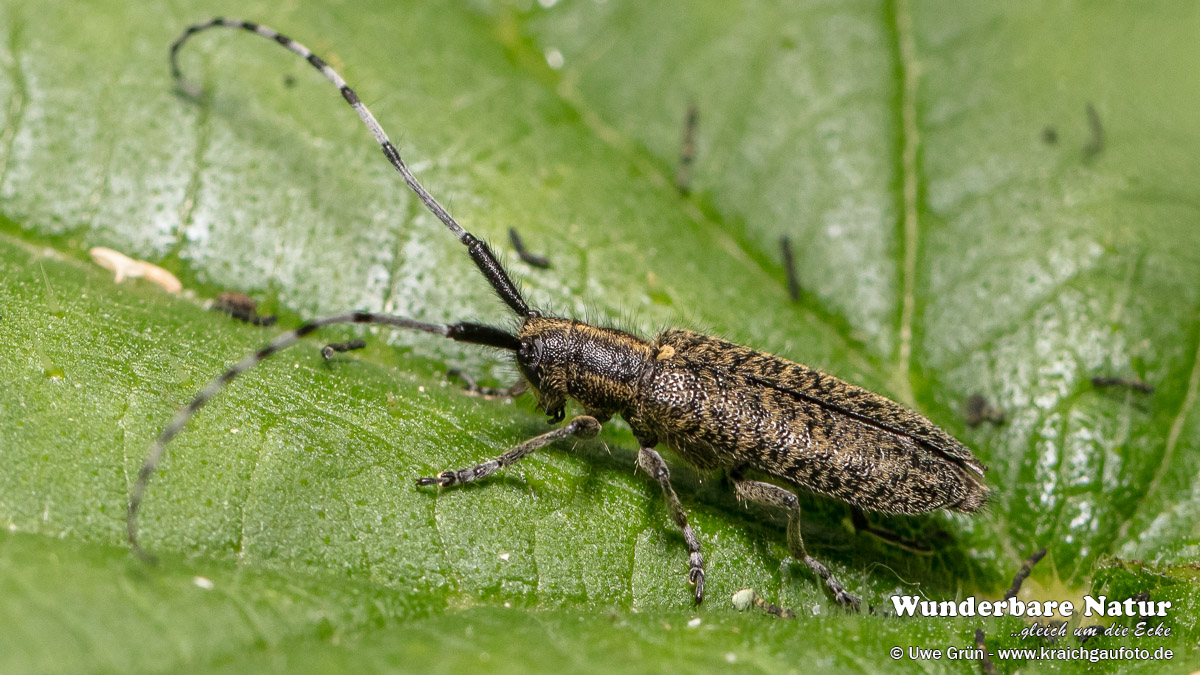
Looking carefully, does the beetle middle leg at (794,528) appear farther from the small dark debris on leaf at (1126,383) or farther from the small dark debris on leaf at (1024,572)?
the small dark debris on leaf at (1126,383)

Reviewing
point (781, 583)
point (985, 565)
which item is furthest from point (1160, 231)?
point (781, 583)

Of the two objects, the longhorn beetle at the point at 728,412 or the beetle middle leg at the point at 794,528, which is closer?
the beetle middle leg at the point at 794,528

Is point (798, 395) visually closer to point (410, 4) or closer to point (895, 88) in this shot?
point (895, 88)

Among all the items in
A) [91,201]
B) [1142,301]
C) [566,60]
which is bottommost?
[91,201]

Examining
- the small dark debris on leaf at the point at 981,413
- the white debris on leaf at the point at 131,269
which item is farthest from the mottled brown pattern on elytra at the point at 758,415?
the white debris on leaf at the point at 131,269

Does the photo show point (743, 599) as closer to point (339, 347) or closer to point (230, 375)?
point (339, 347)

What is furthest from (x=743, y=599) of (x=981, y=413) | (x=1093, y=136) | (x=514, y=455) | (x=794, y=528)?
(x=1093, y=136)
